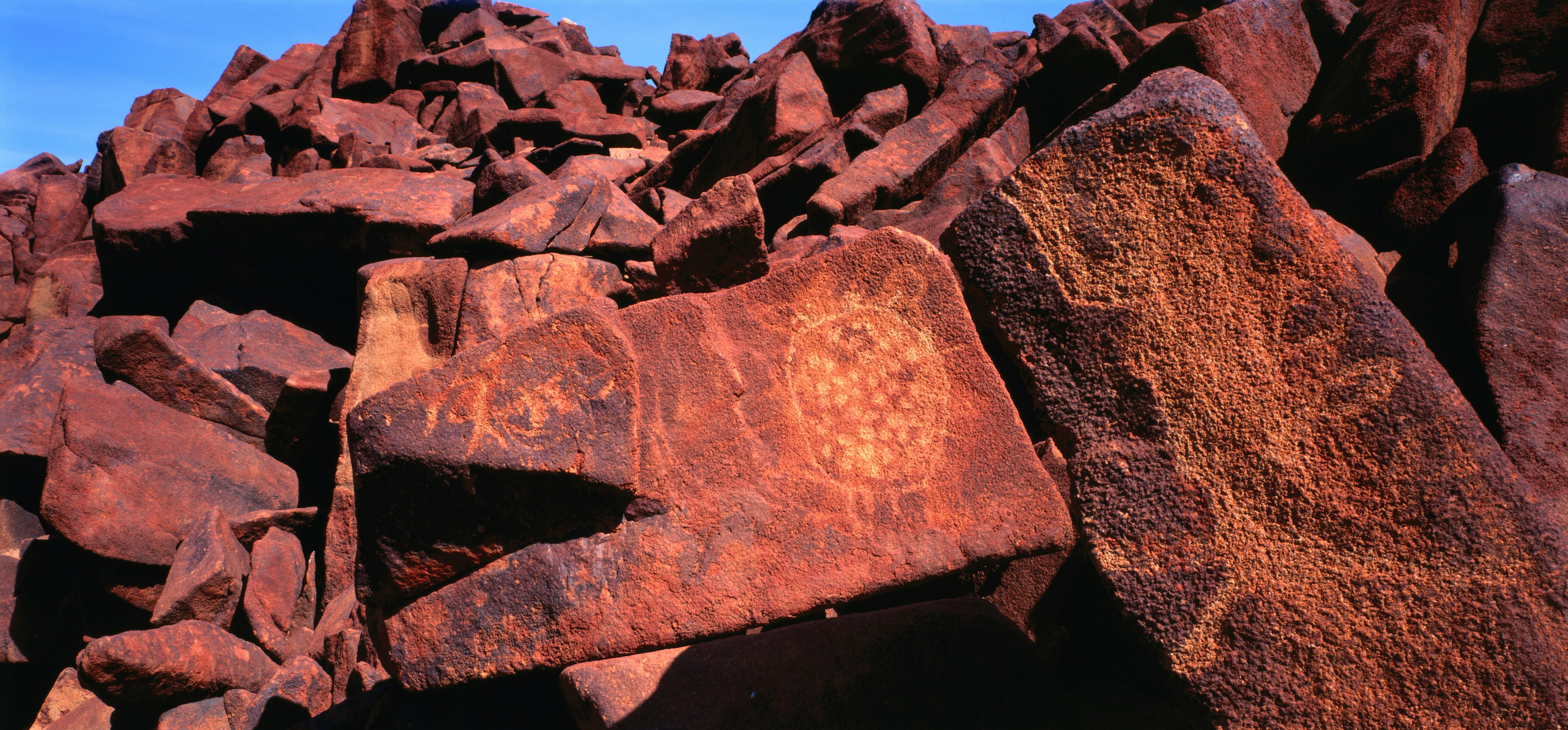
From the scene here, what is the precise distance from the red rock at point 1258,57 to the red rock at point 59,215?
8.88 metres

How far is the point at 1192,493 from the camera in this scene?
124cm

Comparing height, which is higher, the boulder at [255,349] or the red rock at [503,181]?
the red rock at [503,181]

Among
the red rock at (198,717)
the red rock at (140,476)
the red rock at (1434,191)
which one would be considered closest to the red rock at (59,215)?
the red rock at (140,476)

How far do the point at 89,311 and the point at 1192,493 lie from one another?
6487 millimetres

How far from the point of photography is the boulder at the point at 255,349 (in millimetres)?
3795

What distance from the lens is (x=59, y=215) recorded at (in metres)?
7.32

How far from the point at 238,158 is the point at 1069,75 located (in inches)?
268

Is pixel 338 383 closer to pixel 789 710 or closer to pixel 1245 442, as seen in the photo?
pixel 789 710

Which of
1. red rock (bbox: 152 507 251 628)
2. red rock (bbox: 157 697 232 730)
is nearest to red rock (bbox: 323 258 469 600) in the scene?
red rock (bbox: 152 507 251 628)

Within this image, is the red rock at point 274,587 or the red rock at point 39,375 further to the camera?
the red rock at point 39,375

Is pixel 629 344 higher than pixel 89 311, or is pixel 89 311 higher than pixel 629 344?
pixel 89 311

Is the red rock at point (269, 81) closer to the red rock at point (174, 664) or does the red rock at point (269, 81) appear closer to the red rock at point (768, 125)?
the red rock at point (768, 125)

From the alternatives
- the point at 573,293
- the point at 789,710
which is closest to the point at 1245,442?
the point at 789,710

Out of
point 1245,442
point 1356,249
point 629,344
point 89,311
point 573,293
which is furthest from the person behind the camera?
point 89,311
